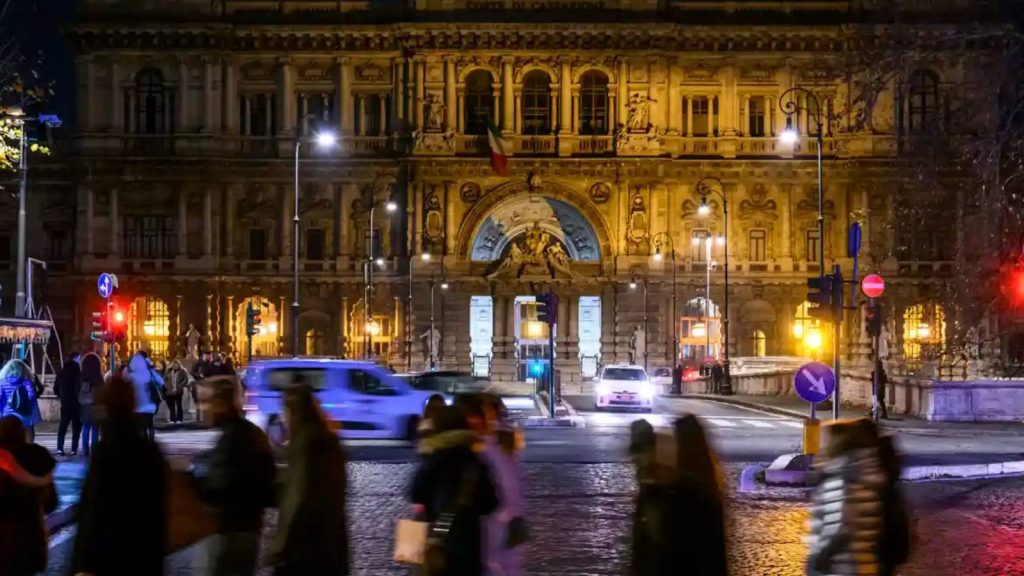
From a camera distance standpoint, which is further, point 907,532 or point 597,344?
point 597,344

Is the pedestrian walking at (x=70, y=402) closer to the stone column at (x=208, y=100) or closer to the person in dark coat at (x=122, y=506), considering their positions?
the person in dark coat at (x=122, y=506)

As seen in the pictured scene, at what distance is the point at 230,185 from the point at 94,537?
70476 mm

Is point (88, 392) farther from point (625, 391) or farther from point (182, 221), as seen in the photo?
point (182, 221)

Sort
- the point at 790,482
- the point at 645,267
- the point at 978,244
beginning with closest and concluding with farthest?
the point at 790,482 → the point at 978,244 → the point at 645,267

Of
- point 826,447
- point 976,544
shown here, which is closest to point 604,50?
point 976,544

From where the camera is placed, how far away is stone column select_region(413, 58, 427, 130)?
76.1 m

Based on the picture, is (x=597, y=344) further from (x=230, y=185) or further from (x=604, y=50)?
(x=230, y=185)

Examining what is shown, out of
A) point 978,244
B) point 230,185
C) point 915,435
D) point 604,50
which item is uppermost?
point 604,50

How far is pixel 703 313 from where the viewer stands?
77.4 metres

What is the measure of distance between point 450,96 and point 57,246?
2246 centimetres

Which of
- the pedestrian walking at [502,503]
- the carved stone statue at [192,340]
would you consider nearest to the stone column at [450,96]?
the carved stone statue at [192,340]

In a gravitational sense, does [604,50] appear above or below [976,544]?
above

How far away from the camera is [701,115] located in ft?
254

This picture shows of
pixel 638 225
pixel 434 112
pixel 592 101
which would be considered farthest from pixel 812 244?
pixel 434 112
